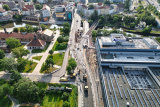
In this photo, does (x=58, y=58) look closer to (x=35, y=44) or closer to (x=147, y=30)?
(x=35, y=44)

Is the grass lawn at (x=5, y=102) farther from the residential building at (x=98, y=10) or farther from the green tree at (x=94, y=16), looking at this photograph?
the residential building at (x=98, y=10)

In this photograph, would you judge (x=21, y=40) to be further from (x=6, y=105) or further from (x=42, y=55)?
(x=6, y=105)

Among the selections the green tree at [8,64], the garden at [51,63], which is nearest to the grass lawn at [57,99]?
the garden at [51,63]

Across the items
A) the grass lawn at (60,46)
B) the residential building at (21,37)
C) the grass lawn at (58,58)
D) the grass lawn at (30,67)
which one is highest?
the residential building at (21,37)

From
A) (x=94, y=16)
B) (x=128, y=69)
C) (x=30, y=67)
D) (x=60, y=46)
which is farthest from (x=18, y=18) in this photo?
(x=128, y=69)

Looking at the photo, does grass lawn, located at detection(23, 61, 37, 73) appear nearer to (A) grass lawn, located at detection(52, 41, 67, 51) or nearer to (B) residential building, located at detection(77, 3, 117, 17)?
(A) grass lawn, located at detection(52, 41, 67, 51)
